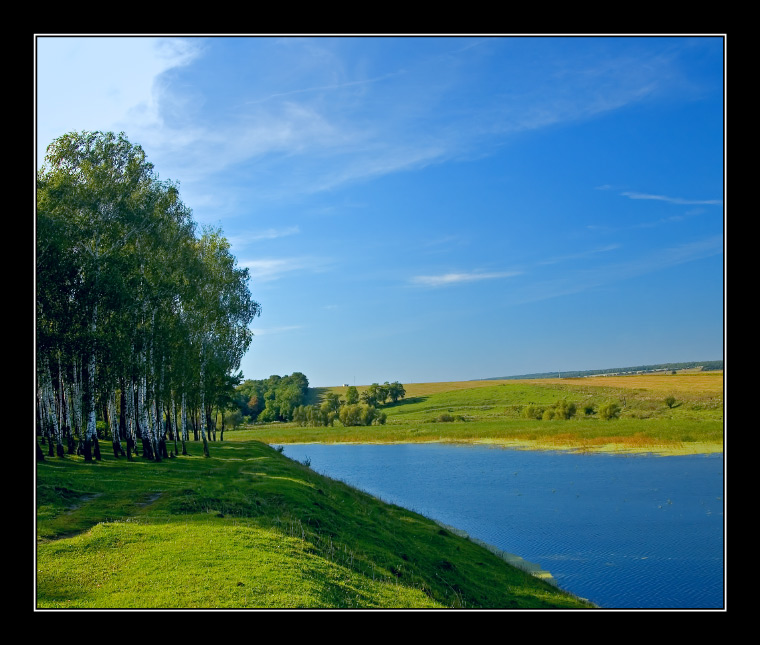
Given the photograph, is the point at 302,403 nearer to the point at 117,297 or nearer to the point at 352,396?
the point at 352,396

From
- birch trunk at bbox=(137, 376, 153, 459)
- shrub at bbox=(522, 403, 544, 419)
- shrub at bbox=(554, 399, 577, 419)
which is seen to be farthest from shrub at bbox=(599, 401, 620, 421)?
birch trunk at bbox=(137, 376, 153, 459)

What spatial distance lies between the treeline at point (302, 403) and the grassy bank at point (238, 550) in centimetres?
7413

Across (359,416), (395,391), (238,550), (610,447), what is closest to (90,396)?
(238,550)

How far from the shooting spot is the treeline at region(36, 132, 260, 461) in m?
29.2

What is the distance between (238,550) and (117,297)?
62.2 feet

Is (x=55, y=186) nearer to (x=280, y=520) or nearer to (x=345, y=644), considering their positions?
(x=280, y=520)

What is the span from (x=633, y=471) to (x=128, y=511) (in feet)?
143

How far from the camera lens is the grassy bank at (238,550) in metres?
13.8

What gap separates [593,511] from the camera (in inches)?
1426

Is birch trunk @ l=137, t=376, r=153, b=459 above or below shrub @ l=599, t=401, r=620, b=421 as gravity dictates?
above

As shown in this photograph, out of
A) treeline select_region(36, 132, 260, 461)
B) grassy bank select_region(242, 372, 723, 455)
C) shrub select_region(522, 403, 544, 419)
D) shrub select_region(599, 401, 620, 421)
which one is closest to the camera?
treeline select_region(36, 132, 260, 461)

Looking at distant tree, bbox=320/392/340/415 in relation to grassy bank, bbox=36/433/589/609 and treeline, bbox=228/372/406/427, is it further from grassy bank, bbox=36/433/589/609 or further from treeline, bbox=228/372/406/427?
grassy bank, bbox=36/433/589/609

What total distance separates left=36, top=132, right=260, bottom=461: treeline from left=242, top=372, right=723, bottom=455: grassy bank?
48.6 meters

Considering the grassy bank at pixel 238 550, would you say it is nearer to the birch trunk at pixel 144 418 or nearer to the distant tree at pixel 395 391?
the birch trunk at pixel 144 418
